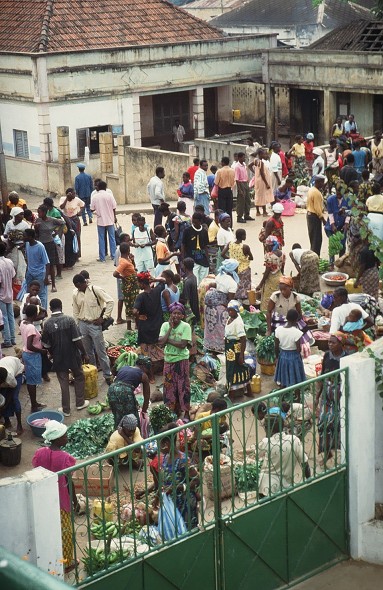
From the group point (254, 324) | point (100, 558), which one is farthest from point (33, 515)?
point (254, 324)

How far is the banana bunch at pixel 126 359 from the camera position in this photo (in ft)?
40.0

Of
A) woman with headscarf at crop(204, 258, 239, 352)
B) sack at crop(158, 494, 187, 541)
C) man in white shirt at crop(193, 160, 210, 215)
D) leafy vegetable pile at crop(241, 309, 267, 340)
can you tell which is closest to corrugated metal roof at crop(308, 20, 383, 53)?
man in white shirt at crop(193, 160, 210, 215)

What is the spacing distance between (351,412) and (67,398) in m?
4.21

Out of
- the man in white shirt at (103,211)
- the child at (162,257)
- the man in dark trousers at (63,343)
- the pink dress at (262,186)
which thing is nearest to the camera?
the man in dark trousers at (63,343)

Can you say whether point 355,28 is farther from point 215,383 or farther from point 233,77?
point 215,383

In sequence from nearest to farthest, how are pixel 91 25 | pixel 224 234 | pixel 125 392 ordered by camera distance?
1. pixel 125 392
2. pixel 224 234
3. pixel 91 25

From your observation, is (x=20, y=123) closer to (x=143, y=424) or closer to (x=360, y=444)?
(x=143, y=424)

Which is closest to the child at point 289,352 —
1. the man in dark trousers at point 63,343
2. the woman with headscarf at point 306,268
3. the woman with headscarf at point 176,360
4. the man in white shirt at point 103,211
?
the woman with headscarf at point 176,360

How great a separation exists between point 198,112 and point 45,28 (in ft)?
17.5

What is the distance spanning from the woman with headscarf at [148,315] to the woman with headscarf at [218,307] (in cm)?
70

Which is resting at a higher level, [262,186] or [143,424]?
[262,186]

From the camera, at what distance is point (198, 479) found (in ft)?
27.4

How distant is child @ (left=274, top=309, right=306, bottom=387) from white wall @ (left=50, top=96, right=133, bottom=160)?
16.7m

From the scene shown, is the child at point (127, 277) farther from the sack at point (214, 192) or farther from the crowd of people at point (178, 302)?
the sack at point (214, 192)
